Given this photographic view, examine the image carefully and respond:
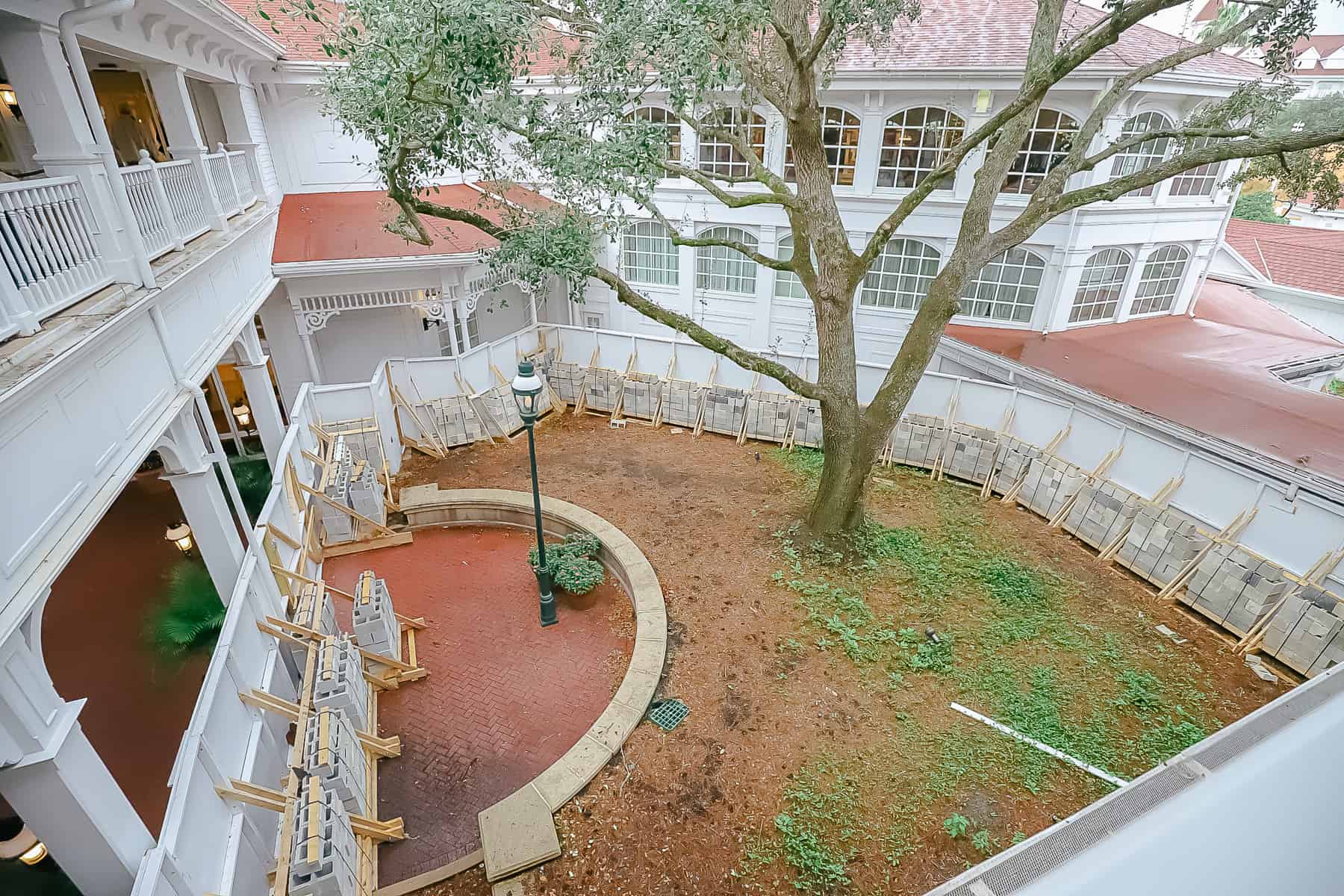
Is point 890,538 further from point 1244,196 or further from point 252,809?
point 1244,196

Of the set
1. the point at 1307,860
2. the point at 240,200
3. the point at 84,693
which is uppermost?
the point at 240,200

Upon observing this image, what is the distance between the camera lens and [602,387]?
1427 centimetres

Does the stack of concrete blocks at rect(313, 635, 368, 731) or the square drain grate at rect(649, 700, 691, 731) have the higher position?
the stack of concrete blocks at rect(313, 635, 368, 731)

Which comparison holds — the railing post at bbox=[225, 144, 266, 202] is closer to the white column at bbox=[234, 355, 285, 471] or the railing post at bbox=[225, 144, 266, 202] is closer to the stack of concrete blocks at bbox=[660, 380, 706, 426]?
the white column at bbox=[234, 355, 285, 471]

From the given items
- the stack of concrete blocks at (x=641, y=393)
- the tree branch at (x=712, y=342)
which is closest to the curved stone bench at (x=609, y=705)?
the tree branch at (x=712, y=342)

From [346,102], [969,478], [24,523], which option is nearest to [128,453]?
[24,523]

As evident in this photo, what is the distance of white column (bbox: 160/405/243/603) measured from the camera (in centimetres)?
568

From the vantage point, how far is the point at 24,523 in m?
3.33

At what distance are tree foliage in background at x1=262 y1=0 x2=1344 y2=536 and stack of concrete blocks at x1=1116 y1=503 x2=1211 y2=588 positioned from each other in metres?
4.17

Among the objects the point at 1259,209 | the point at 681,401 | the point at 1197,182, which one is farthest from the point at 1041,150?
the point at 1259,209

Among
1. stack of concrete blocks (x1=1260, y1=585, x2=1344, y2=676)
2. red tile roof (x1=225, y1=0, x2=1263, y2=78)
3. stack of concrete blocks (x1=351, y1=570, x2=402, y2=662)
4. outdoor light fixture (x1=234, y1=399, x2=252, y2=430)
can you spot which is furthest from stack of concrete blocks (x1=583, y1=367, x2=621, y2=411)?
stack of concrete blocks (x1=1260, y1=585, x2=1344, y2=676)

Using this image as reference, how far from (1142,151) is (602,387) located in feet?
42.7

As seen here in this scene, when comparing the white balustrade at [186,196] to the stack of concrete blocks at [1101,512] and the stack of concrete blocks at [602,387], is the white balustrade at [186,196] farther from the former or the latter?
the stack of concrete blocks at [1101,512]

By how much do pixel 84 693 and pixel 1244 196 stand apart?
1822 inches
